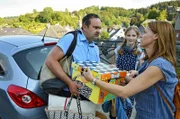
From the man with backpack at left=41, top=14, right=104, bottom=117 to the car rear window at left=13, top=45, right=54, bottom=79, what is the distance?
0.42 metres

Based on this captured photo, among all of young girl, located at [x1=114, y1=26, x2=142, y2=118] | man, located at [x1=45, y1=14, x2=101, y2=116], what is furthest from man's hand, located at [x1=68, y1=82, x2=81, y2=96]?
young girl, located at [x1=114, y1=26, x2=142, y2=118]

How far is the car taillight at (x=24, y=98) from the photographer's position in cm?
277

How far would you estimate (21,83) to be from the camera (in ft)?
9.27

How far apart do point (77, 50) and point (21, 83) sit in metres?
0.77

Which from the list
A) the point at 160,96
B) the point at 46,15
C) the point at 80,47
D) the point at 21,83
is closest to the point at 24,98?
the point at 21,83

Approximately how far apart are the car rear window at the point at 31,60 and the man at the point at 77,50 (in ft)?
1.41

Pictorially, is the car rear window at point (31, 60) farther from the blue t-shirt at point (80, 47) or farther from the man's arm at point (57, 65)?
the blue t-shirt at point (80, 47)

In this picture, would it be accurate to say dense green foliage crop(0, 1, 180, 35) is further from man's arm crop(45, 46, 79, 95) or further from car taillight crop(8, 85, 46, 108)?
man's arm crop(45, 46, 79, 95)

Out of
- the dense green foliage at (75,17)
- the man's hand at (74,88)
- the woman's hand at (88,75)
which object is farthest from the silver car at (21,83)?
the dense green foliage at (75,17)

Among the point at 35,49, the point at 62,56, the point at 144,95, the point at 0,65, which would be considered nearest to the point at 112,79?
the point at 144,95

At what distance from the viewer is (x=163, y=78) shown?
188 centimetres

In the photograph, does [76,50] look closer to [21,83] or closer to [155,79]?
[21,83]

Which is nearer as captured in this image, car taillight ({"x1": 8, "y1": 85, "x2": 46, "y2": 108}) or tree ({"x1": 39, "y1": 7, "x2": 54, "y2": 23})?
car taillight ({"x1": 8, "y1": 85, "x2": 46, "y2": 108})

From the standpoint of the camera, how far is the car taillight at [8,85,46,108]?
277 cm
